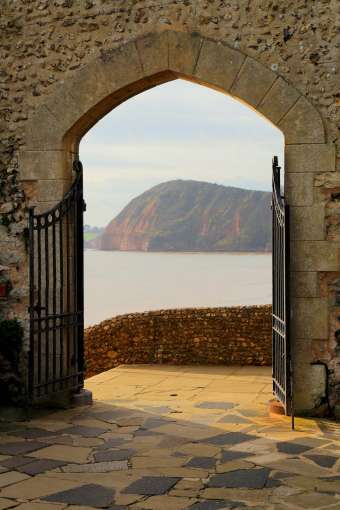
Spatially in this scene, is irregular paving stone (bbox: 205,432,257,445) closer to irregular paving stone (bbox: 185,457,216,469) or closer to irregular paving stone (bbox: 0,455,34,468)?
irregular paving stone (bbox: 185,457,216,469)

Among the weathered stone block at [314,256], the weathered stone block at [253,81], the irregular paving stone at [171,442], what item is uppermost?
the weathered stone block at [253,81]

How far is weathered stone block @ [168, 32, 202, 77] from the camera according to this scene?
241 inches

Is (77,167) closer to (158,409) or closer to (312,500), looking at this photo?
(158,409)

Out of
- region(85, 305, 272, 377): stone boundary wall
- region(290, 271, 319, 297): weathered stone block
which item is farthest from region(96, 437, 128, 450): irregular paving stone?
region(85, 305, 272, 377): stone boundary wall

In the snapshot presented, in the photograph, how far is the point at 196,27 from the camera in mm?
6129

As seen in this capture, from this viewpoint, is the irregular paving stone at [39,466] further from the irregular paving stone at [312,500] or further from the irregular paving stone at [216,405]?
the irregular paving stone at [216,405]

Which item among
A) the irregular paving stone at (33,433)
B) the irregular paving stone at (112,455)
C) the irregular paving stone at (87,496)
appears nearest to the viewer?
the irregular paving stone at (87,496)

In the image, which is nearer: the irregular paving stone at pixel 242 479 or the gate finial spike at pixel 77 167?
the irregular paving stone at pixel 242 479

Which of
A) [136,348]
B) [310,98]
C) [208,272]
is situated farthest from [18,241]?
[208,272]

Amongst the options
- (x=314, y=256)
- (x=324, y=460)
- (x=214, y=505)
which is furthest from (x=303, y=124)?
(x=214, y=505)

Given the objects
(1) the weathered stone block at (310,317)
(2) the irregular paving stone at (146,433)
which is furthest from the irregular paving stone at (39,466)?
(1) the weathered stone block at (310,317)

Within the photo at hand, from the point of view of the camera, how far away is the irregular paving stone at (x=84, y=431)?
5410 mm

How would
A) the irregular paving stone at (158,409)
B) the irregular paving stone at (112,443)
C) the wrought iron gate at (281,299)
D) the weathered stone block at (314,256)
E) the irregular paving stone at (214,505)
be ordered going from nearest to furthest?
the irregular paving stone at (214,505) < the irregular paving stone at (112,443) < the wrought iron gate at (281,299) < the weathered stone block at (314,256) < the irregular paving stone at (158,409)

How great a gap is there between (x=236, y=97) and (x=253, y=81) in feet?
0.75
